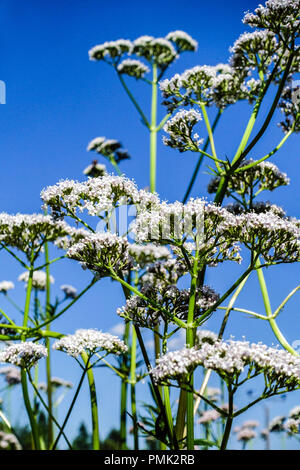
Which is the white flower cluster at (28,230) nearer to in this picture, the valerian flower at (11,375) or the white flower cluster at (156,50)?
the valerian flower at (11,375)

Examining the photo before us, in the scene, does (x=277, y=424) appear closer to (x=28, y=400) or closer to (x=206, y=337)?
(x=206, y=337)

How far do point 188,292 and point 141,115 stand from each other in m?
4.19

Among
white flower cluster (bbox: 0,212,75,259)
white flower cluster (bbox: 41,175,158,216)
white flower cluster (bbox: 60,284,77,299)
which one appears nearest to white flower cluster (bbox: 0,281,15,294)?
white flower cluster (bbox: 60,284,77,299)

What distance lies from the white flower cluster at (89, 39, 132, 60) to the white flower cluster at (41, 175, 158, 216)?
4959 mm

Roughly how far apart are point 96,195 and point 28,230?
1.26 meters

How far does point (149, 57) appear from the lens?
26.5 feet

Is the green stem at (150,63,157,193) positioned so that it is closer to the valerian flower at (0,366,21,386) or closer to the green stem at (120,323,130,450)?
the green stem at (120,323,130,450)

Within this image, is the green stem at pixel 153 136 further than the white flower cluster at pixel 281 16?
Yes

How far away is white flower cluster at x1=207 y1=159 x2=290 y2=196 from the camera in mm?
5070

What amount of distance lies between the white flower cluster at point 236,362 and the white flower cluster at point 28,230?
223 centimetres

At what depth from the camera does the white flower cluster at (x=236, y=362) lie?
9.68 ft

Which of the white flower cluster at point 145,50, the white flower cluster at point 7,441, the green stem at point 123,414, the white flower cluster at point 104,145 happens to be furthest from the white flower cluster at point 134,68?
the white flower cluster at point 7,441

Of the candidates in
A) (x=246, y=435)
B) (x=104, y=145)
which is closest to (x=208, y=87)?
(x=104, y=145)

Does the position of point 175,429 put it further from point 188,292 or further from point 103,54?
point 103,54
